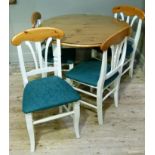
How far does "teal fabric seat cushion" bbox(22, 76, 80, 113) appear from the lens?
1.77 metres

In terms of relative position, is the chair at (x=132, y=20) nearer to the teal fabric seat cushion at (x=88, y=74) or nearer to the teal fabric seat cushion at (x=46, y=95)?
the teal fabric seat cushion at (x=88, y=74)

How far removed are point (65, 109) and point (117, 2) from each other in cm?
168

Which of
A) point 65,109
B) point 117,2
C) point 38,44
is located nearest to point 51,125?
point 65,109

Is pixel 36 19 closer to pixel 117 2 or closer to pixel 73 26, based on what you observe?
pixel 73 26

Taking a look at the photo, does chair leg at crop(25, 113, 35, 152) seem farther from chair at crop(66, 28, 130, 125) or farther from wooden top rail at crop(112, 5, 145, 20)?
wooden top rail at crop(112, 5, 145, 20)

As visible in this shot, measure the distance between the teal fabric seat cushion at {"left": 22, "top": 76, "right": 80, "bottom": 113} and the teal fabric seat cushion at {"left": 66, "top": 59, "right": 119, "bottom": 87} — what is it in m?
0.18

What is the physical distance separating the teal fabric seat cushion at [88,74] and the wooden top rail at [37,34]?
39 cm

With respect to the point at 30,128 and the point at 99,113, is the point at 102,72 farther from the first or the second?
the point at 30,128

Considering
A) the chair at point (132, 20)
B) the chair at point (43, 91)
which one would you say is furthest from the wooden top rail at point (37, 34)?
the chair at point (132, 20)

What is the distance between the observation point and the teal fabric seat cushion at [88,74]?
2.08m

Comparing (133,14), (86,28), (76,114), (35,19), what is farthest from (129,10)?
(76,114)

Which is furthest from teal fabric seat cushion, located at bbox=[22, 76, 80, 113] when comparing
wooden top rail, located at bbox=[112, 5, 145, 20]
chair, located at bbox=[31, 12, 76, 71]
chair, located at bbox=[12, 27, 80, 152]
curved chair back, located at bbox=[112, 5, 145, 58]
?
wooden top rail, located at bbox=[112, 5, 145, 20]

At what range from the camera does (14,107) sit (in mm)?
2471

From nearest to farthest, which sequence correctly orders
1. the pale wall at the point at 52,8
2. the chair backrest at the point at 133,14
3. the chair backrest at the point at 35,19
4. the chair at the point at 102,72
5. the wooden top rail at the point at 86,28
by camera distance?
the chair at the point at 102,72 → the wooden top rail at the point at 86,28 → the chair backrest at the point at 35,19 → the chair backrest at the point at 133,14 → the pale wall at the point at 52,8
